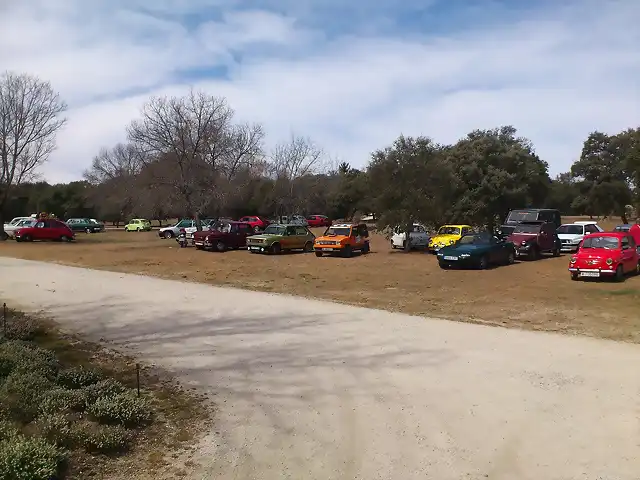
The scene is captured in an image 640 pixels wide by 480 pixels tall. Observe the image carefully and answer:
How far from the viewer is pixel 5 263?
2562 centimetres

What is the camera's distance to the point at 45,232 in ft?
135

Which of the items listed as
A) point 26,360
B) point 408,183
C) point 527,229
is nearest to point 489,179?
point 408,183

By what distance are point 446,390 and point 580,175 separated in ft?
207

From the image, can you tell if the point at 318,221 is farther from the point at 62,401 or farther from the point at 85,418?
the point at 85,418

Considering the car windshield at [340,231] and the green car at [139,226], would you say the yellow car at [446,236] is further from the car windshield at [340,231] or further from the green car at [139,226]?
the green car at [139,226]

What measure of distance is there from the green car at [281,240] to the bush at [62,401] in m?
24.8

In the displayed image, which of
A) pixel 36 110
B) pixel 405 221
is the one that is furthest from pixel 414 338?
pixel 36 110

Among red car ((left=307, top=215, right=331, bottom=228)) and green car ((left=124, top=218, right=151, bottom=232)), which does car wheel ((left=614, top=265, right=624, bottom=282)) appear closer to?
red car ((left=307, top=215, right=331, bottom=228))

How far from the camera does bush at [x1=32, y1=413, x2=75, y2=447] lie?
5.14 meters

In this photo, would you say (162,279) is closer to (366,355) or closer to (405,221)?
(366,355)

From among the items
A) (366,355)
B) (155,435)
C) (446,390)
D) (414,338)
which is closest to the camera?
(155,435)

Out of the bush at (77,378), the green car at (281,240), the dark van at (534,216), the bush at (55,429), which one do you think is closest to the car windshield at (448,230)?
the dark van at (534,216)

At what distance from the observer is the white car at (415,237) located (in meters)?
32.9

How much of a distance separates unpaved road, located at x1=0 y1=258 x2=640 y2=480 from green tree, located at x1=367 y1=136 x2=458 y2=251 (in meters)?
18.5
